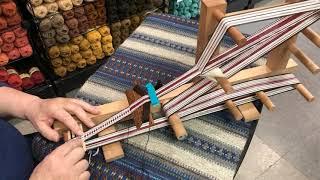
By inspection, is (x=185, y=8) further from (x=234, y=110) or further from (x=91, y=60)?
(x=234, y=110)

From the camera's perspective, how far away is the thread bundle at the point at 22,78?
1649 mm

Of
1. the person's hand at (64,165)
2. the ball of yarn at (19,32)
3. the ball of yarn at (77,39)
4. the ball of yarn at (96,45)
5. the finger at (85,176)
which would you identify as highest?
the person's hand at (64,165)

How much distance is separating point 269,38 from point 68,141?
1.74 ft

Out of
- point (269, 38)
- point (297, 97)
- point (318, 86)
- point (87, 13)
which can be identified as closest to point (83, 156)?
point (269, 38)

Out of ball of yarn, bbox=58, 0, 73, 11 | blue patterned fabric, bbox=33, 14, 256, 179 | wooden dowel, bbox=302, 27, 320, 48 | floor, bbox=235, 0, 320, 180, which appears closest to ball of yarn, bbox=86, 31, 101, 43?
ball of yarn, bbox=58, 0, 73, 11

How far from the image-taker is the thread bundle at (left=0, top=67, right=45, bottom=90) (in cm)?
165

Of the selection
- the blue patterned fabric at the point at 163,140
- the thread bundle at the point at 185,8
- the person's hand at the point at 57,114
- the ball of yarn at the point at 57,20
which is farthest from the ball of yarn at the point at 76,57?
the person's hand at the point at 57,114

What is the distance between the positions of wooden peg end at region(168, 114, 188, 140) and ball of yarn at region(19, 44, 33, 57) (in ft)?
3.70

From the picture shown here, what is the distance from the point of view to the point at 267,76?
35.1 inches

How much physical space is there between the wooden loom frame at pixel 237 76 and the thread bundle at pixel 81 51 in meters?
1.02

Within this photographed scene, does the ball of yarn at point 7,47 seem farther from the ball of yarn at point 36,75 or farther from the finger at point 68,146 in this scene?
the finger at point 68,146

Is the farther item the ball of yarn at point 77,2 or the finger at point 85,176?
the ball of yarn at point 77,2

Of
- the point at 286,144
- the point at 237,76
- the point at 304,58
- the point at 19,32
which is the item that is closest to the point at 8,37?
the point at 19,32

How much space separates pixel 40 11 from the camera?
4.96 ft
